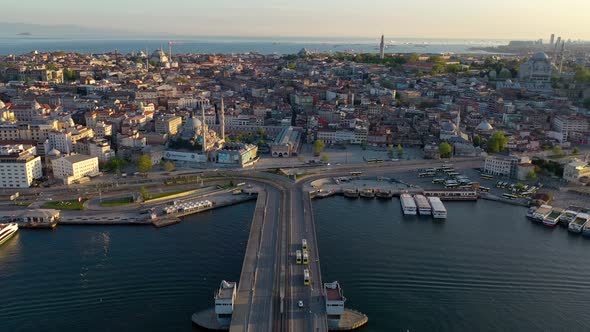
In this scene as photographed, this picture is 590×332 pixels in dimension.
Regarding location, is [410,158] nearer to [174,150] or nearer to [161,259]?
[174,150]

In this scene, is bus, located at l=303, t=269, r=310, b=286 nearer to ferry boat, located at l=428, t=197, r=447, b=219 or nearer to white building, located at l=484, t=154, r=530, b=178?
ferry boat, located at l=428, t=197, r=447, b=219

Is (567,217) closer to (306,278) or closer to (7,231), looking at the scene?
(306,278)

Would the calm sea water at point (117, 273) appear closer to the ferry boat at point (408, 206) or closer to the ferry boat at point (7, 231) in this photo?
the ferry boat at point (7, 231)

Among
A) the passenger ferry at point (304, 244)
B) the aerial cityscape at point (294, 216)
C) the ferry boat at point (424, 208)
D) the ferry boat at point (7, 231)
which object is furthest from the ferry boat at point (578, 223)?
the ferry boat at point (7, 231)

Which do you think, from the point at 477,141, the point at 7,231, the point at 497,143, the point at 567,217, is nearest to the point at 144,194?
the point at 7,231

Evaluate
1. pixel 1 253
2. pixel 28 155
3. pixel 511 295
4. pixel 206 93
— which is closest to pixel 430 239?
pixel 511 295
